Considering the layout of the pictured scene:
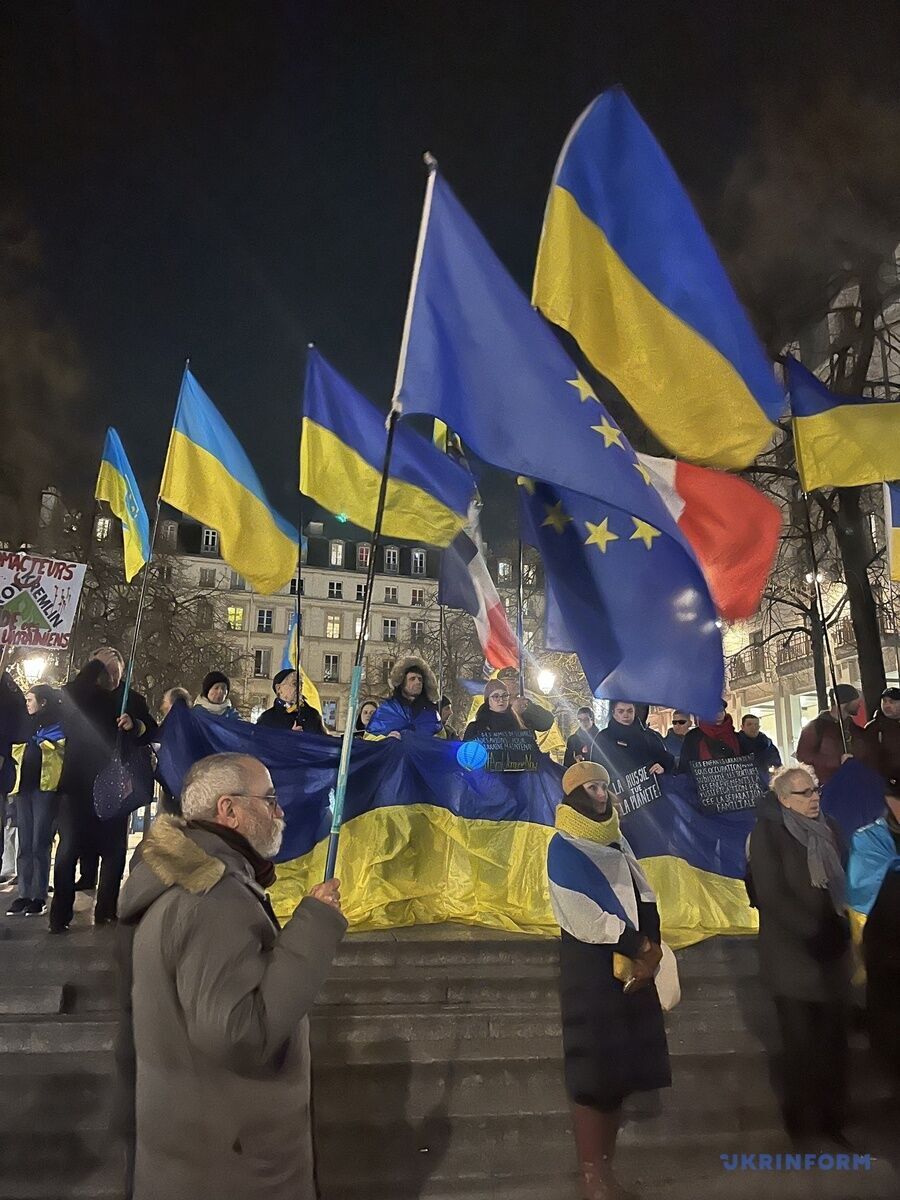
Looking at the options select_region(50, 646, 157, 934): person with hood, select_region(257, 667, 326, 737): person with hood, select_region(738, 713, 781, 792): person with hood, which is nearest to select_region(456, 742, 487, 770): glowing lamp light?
select_region(257, 667, 326, 737): person with hood

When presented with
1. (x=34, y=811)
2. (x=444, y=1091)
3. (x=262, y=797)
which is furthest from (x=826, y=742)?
(x=34, y=811)

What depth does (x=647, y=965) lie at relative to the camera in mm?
3926

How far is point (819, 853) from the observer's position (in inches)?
186

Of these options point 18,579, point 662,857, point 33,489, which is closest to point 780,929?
point 662,857

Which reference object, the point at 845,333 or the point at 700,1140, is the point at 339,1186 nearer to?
the point at 700,1140

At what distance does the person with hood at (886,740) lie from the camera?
6.15 m

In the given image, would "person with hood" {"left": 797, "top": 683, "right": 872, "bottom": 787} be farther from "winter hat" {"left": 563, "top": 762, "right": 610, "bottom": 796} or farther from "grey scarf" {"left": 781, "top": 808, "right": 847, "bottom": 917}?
"winter hat" {"left": 563, "top": 762, "right": 610, "bottom": 796}

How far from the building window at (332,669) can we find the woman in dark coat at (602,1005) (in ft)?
232

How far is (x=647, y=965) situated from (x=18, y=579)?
648 centimetres

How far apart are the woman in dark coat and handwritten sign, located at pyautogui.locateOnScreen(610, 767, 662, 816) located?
305cm

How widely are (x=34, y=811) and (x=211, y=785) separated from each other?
6.68 meters

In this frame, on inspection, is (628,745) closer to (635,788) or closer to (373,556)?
(635,788)

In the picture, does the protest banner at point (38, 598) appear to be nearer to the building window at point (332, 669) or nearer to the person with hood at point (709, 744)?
the person with hood at point (709, 744)

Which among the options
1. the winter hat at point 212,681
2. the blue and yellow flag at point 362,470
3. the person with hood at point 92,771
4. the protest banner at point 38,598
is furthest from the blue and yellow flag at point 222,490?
the person with hood at point 92,771
